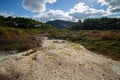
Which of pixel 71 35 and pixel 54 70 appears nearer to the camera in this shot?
pixel 54 70

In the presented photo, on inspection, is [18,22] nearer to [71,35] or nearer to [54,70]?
[71,35]

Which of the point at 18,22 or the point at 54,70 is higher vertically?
the point at 18,22

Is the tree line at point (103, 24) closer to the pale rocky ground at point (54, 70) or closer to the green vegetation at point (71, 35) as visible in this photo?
the green vegetation at point (71, 35)

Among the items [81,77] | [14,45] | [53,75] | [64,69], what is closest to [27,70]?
[53,75]

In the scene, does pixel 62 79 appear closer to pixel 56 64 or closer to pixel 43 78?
pixel 43 78

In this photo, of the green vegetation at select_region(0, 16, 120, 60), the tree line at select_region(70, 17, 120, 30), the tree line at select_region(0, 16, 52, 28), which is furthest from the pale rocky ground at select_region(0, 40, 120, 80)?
the tree line at select_region(70, 17, 120, 30)

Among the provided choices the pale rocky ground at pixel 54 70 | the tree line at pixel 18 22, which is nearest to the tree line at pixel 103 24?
the tree line at pixel 18 22

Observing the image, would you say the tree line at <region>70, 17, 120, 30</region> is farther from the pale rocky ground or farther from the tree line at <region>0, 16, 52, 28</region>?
the pale rocky ground

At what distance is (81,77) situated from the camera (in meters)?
16.9

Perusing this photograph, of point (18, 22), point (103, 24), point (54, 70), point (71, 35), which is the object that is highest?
point (18, 22)

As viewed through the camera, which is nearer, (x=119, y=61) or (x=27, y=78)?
(x=27, y=78)

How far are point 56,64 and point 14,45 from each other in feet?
56.2

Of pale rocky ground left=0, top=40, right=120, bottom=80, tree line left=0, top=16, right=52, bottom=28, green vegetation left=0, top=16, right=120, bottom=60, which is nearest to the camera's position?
pale rocky ground left=0, top=40, right=120, bottom=80

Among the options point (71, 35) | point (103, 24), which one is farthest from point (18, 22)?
point (103, 24)
